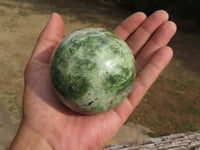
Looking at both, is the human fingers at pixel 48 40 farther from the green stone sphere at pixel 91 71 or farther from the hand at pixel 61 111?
the green stone sphere at pixel 91 71

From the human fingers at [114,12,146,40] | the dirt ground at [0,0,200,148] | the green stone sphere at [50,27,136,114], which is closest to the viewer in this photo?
the green stone sphere at [50,27,136,114]

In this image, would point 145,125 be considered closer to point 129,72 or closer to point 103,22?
point 129,72

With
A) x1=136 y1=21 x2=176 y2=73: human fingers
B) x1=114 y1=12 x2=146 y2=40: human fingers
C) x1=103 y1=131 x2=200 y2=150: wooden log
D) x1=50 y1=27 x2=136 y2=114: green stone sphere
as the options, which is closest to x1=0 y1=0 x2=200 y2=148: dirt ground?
x1=103 y1=131 x2=200 y2=150: wooden log

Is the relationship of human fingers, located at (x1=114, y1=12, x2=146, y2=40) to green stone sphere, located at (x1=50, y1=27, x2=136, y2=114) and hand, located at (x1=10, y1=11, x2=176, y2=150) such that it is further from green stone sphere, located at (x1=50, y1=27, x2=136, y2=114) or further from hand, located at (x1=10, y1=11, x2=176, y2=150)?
green stone sphere, located at (x1=50, y1=27, x2=136, y2=114)

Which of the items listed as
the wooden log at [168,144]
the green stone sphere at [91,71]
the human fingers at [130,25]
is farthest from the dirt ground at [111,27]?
the green stone sphere at [91,71]

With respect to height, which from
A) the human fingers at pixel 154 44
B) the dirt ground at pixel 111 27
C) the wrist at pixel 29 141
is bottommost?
the dirt ground at pixel 111 27

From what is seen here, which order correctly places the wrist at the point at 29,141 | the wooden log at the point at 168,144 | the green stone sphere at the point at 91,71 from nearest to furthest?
the green stone sphere at the point at 91,71, the wrist at the point at 29,141, the wooden log at the point at 168,144

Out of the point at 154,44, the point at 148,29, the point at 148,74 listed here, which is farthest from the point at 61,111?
the point at 148,29
